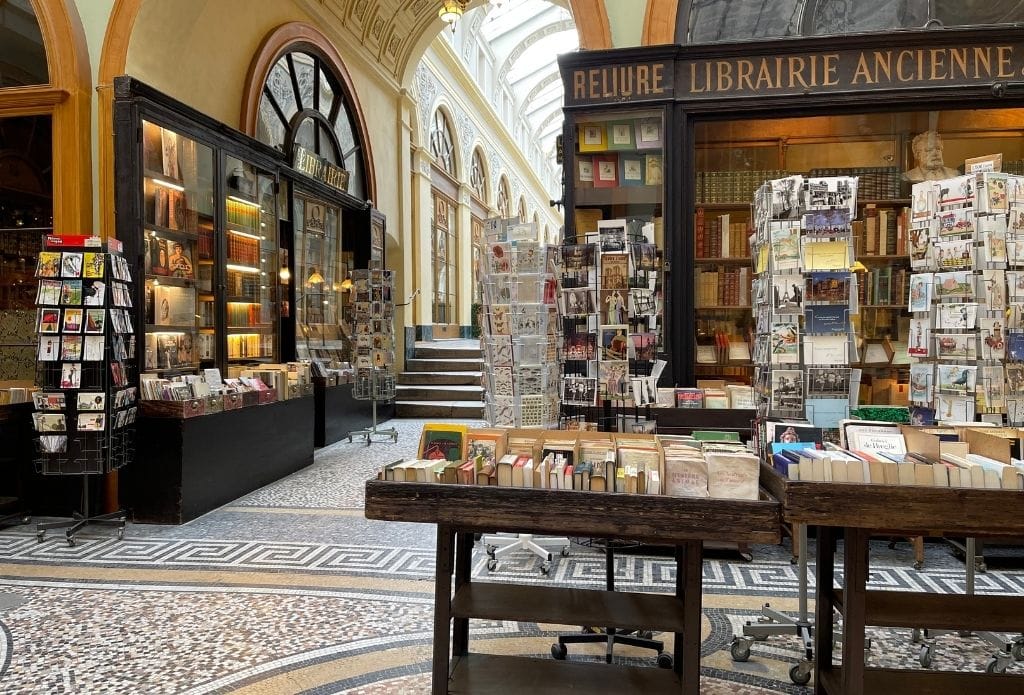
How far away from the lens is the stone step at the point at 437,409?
10.3m

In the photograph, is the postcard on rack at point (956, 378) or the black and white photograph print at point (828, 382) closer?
the black and white photograph print at point (828, 382)

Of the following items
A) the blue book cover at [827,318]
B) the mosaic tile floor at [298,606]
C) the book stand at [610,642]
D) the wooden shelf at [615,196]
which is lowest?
the mosaic tile floor at [298,606]

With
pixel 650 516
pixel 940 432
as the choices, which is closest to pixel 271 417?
pixel 650 516

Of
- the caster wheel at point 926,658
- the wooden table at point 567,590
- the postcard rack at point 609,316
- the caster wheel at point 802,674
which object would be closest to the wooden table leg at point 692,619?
the wooden table at point 567,590

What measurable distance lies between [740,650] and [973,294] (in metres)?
2.73

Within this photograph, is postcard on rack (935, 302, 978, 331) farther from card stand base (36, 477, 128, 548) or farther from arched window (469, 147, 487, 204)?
arched window (469, 147, 487, 204)

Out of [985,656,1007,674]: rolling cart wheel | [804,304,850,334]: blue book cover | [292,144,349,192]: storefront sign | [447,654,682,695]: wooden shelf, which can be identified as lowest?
[985,656,1007,674]: rolling cart wheel

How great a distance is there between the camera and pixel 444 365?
1165 centimetres

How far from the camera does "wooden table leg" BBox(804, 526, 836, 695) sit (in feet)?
7.90

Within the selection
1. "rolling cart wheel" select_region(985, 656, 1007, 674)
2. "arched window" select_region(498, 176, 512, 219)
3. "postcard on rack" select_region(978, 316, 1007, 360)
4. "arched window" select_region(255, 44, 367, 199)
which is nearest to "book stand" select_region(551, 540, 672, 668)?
"rolling cart wheel" select_region(985, 656, 1007, 674)

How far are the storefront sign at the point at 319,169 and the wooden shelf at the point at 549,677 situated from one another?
6.65m

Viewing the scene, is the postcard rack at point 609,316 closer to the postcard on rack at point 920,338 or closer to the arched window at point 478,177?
the postcard on rack at point 920,338

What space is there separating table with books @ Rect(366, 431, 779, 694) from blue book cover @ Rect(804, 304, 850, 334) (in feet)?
6.09

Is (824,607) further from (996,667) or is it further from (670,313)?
(670,313)
